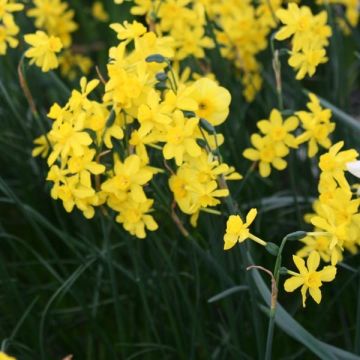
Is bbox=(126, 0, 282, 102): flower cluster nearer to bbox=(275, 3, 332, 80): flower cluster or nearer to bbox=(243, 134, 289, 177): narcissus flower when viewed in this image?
bbox=(275, 3, 332, 80): flower cluster

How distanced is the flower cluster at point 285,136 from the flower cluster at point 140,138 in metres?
0.27

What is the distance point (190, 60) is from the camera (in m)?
2.48

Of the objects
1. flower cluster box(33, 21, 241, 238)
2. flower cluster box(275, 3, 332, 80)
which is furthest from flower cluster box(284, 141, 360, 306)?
flower cluster box(275, 3, 332, 80)

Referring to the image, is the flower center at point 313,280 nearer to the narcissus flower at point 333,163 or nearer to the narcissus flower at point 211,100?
the narcissus flower at point 333,163

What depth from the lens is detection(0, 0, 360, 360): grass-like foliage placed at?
1.59 meters

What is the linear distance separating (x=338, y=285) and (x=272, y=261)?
0.22 m

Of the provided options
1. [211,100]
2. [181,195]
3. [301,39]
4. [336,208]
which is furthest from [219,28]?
[336,208]

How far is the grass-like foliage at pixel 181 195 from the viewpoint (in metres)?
1.59

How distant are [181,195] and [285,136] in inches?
14.9

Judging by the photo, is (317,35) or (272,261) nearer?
(317,35)

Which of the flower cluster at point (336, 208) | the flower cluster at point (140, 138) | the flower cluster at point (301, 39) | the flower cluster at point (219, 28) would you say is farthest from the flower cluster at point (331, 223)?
the flower cluster at point (219, 28)

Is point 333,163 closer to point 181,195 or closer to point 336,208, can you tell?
point 336,208

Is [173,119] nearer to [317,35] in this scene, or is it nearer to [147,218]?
[147,218]

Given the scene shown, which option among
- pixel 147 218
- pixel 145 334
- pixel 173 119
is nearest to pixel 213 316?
pixel 145 334
